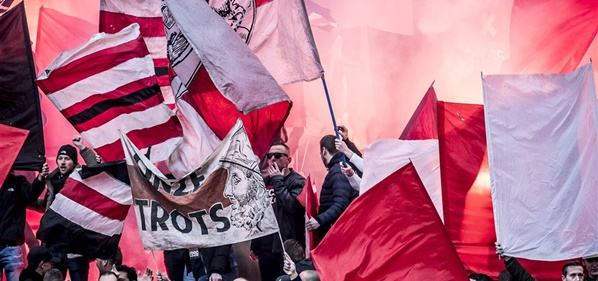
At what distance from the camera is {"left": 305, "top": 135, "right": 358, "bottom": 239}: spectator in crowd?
8656 mm

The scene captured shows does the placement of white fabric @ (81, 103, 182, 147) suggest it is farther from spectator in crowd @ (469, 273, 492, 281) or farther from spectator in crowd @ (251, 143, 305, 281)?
spectator in crowd @ (469, 273, 492, 281)

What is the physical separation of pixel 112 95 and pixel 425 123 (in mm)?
2441

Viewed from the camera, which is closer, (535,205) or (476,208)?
(535,205)

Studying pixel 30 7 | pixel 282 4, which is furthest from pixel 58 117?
pixel 282 4

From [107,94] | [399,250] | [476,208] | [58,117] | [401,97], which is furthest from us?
[401,97]

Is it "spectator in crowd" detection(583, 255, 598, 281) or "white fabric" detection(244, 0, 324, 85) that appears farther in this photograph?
"white fabric" detection(244, 0, 324, 85)

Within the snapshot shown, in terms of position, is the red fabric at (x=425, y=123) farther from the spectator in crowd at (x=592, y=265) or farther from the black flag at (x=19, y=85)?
the black flag at (x=19, y=85)

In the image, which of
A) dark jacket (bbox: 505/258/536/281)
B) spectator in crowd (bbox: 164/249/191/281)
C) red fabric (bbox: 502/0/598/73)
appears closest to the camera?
dark jacket (bbox: 505/258/536/281)

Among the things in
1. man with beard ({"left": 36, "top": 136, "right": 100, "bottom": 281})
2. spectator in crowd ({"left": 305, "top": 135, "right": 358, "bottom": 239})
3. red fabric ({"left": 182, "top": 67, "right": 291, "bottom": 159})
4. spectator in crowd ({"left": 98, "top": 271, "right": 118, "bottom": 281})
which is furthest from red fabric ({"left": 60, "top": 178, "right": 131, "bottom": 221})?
spectator in crowd ({"left": 305, "top": 135, "right": 358, "bottom": 239})

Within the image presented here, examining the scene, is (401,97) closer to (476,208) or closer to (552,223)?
(476,208)

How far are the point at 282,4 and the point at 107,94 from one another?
1.51 metres

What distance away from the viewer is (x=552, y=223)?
788 cm

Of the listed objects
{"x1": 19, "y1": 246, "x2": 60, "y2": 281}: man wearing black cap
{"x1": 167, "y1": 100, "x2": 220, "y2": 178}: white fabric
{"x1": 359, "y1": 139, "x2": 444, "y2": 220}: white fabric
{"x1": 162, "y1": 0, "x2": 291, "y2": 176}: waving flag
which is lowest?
{"x1": 19, "y1": 246, "x2": 60, "y2": 281}: man wearing black cap

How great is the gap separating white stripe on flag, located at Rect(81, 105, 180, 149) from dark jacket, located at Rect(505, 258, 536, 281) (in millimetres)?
3006
